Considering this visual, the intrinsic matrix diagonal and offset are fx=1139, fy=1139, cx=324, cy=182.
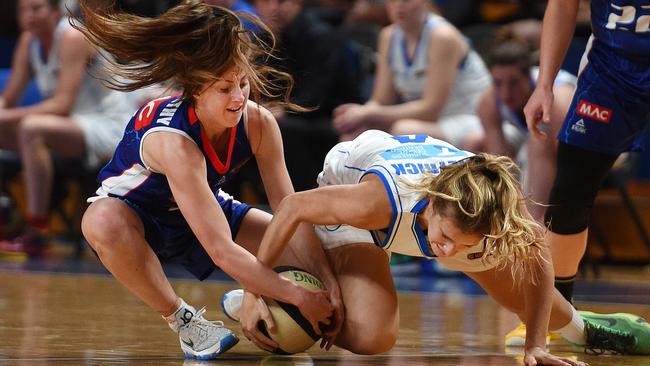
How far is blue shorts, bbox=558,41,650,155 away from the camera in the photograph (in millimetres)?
3496

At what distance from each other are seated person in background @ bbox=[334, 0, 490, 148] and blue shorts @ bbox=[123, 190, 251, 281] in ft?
9.49

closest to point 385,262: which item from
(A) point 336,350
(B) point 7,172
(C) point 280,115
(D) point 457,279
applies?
(A) point 336,350

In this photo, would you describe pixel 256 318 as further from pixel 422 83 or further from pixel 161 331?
pixel 422 83

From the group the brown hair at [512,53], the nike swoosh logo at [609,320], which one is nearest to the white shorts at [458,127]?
the brown hair at [512,53]

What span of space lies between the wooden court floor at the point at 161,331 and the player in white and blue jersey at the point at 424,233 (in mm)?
117

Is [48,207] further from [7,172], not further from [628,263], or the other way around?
[628,263]

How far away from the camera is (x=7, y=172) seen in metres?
7.64

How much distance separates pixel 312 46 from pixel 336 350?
365 cm

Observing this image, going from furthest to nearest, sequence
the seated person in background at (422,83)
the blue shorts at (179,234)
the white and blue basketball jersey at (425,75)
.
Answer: the white and blue basketball jersey at (425,75)
the seated person in background at (422,83)
the blue shorts at (179,234)

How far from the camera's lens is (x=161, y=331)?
3.66 meters

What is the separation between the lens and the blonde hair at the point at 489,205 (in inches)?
110

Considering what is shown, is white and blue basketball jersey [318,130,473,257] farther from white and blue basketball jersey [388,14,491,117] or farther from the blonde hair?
white and blue basketball jersey [388,14,491,117]

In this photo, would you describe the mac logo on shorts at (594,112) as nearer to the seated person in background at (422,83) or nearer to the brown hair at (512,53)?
the brown hair at (512,53)

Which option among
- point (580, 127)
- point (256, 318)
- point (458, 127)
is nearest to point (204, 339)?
point (256, 318)
